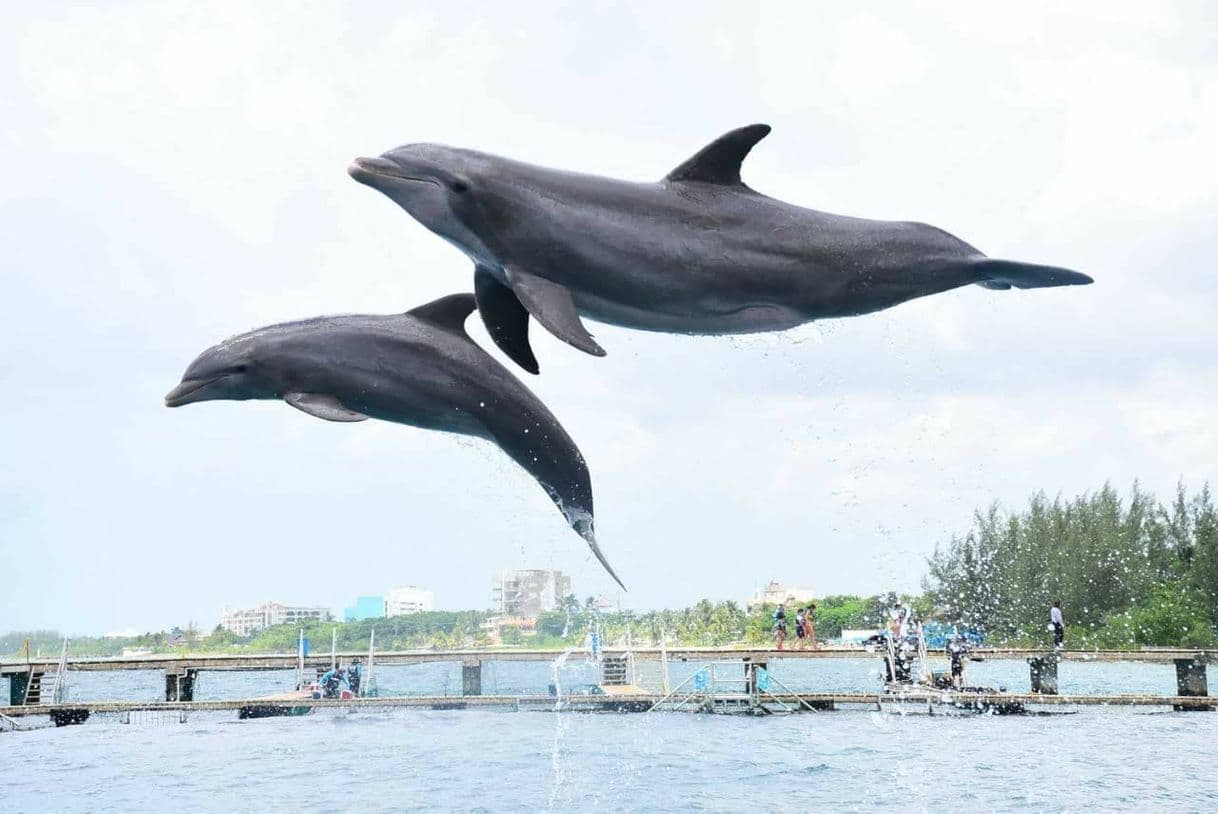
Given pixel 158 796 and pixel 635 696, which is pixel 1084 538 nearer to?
pixel 635 696

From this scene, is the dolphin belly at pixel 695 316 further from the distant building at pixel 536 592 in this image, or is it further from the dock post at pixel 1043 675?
the dock post at pixel 1043 675

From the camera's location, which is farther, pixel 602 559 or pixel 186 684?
pixel 186 684

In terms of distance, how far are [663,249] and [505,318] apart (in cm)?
85

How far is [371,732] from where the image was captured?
3116 centimetres

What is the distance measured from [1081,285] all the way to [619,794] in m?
16.2

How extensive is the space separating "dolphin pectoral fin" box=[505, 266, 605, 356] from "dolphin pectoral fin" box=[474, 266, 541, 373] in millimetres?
355

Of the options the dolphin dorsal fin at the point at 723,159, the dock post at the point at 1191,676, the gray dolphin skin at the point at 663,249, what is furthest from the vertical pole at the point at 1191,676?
the dolphin dorsal fin at the point at 723,159

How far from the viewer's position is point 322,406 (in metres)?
6.82

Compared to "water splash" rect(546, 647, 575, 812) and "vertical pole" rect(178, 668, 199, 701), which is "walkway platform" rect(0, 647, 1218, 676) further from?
"water splash" rect(546, 647, 575, 812)

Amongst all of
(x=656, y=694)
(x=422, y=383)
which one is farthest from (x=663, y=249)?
(x=656, y=694)

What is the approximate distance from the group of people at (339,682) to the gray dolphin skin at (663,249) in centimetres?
3180

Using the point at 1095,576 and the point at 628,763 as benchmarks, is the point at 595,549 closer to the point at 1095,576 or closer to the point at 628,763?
the point at 628,763

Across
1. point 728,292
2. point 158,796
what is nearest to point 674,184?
point 728,292

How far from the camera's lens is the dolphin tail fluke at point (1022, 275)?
574 centimetres
